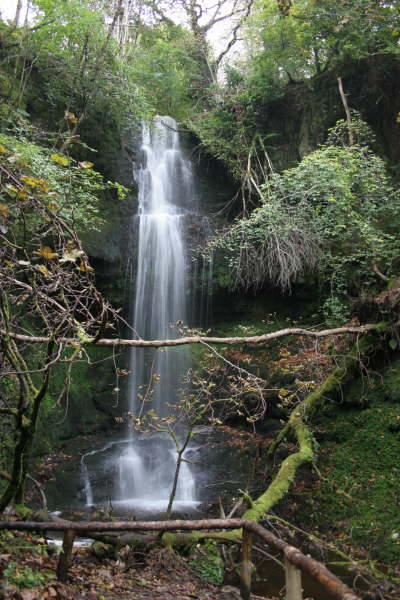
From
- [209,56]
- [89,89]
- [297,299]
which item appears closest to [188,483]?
[297,299]

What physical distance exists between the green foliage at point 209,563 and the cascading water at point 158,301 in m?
3.17

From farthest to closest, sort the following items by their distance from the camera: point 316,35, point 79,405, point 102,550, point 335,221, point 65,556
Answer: point 316,35 → point 79,405 → point 335,221 → point 102,550 → point 65,556

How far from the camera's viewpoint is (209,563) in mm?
4602

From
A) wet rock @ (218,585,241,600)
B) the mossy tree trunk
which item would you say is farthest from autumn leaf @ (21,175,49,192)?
wet rock @ (218,585,241,600)

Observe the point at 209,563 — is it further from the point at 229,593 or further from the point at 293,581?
the point at 293,581

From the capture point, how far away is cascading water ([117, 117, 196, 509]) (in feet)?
27.9

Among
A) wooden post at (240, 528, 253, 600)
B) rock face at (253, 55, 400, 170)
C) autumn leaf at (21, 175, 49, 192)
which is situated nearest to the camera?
autumn leaf at (21, 175, 49, 192)

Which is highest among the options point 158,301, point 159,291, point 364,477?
point 159,291

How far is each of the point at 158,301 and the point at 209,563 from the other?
7497 millimetres

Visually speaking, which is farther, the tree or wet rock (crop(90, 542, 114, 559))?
wet rock (crop(90, 542, 114, 559))

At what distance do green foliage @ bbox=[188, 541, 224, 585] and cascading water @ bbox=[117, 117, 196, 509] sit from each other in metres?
3.17

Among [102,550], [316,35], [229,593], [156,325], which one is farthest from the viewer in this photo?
[316,35]

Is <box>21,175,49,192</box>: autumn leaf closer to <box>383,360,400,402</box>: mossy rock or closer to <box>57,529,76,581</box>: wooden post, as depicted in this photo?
<box>57,529,76,581</box>: wooden post

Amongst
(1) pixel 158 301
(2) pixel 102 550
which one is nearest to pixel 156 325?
(1) pixel 158 301
